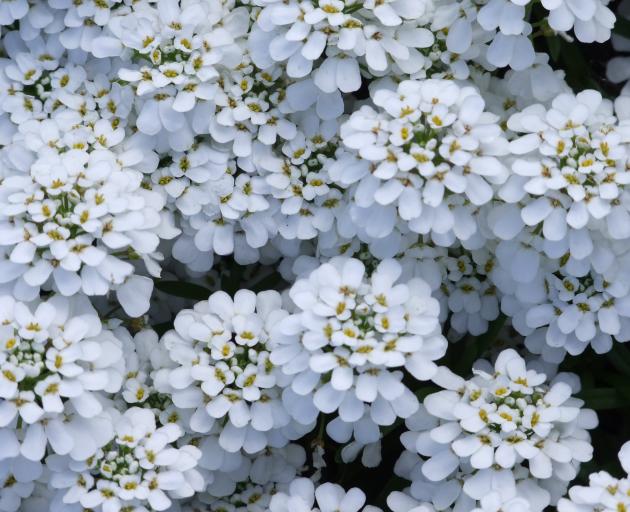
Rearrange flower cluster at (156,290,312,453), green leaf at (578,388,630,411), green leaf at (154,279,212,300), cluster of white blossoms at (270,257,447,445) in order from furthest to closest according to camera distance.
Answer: green leaf at (154,279,212,300)
green leaf at (578,388,630,411)
flower cluster at (156,290,312,453)
cluster of white blossoms at (270,257,447,445)

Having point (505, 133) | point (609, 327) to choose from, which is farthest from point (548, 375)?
point (505, 133)

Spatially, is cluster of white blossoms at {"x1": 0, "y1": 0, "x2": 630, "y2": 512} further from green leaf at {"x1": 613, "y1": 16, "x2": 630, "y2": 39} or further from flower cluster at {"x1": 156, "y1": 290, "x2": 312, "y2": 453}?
green leaf at {"x1": 613, "y1": 16, "x2": 630, "y2": 39}

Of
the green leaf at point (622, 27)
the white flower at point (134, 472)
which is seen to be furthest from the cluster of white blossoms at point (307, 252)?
the green leaf at point (622, 27)

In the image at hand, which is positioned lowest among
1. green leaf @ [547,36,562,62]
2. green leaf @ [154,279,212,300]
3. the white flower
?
green leaf @ [154,279,212,300]

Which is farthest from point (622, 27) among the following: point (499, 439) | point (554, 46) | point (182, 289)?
point (182, 289)

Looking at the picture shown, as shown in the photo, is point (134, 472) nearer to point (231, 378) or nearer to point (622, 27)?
point (231, 378)

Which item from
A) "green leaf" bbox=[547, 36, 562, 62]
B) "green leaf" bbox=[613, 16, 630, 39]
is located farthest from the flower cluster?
"green leaf" bbox=[613, 16, 630, 39]

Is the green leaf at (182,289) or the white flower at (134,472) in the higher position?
the white flower at (134,472)

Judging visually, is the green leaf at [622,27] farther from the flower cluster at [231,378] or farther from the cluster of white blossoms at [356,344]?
the flower cluster at [231,378]

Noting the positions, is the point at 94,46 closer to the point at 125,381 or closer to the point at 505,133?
the point at 125,381
